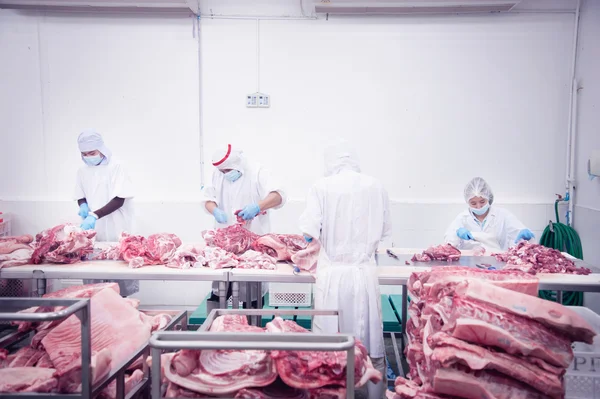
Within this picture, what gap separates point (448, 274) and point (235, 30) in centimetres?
488

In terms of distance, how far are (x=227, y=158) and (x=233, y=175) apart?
0.24 metres

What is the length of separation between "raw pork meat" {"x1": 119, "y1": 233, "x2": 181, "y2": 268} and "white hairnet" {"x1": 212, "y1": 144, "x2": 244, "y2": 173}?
116 centimetres

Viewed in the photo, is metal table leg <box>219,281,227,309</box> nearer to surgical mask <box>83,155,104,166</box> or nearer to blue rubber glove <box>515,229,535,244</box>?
surgical mask <box>83,155,104,166</box>

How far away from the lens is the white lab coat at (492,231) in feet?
15.5

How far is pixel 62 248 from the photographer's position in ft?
11.7

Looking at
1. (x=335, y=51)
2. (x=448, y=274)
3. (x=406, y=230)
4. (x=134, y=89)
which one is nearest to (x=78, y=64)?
(x=134, y=89)

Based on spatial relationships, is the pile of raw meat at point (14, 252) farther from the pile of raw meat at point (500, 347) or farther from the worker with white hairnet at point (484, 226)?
the worker with white hairnet at point (484, 226)

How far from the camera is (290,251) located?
3.83 m

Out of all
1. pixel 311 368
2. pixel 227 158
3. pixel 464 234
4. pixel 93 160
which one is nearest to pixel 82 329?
pixel 311 368

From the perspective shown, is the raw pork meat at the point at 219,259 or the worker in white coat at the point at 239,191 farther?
the worker in white coat at the point at 239,191

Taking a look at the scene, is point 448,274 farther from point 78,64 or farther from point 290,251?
point 78,64

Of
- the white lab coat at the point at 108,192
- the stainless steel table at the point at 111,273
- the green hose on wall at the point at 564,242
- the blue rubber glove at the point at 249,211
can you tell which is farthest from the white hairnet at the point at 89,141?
the green hose on wall at the point at 564,242

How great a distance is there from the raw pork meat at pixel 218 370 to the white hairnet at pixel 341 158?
1965mm

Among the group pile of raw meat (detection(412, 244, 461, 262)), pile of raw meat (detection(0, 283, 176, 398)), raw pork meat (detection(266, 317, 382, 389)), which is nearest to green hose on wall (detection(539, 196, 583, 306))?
pile of raw meat (detection(412, 244, 461, 262))
